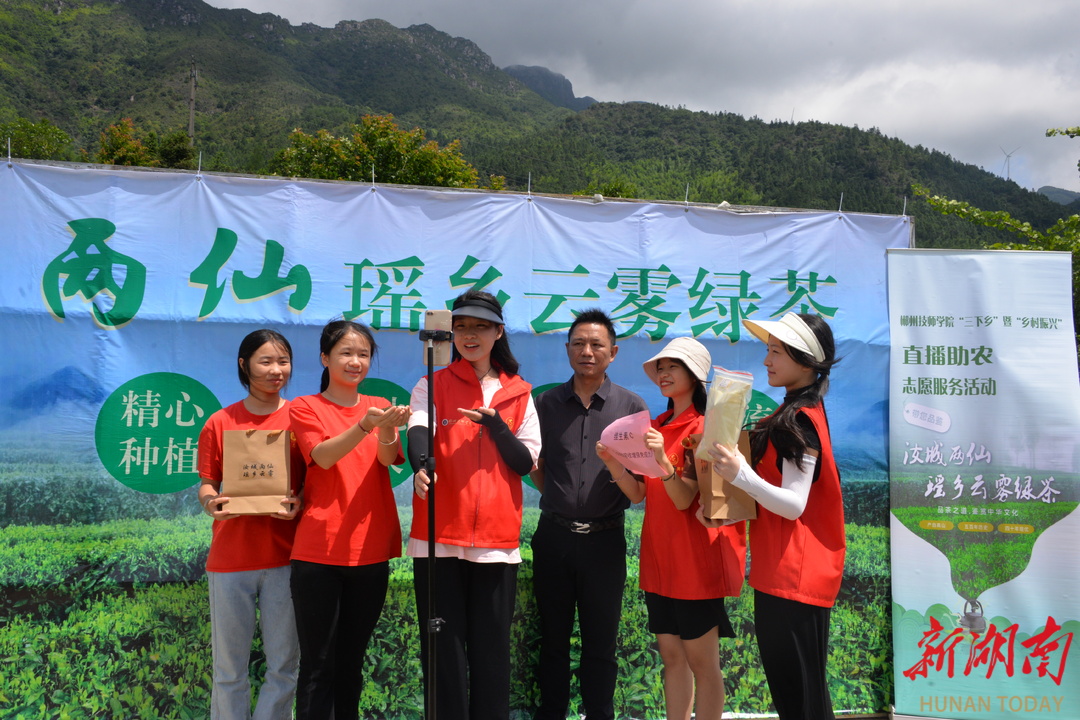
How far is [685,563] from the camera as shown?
8.64 feet

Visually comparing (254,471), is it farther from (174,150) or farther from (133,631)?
(174,150)

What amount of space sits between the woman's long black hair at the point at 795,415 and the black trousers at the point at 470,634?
1.01 metres

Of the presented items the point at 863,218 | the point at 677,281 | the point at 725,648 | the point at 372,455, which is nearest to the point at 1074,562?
the point at 725,648

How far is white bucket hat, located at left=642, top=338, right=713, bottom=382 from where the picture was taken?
2687mm

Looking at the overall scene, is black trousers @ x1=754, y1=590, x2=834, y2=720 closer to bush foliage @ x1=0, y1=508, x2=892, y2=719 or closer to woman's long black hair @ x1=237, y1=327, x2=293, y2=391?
bush foliage @ x1=0, y1=508, x2=892, y2=719

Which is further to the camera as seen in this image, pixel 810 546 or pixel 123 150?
pixel 123 150

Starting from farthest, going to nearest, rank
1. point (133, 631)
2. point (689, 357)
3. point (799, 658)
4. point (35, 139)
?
point (35, 139)
point (133, 631)
point (689, 357)
point (799, 658)

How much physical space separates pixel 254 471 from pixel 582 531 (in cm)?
124

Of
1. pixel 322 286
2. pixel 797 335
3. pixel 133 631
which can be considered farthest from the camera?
pixel 322 286

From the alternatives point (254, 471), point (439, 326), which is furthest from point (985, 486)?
point (254, 471)

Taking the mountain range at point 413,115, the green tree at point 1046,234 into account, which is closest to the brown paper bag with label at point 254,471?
the green tree at point 1046,234

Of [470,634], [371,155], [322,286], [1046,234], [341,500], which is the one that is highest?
[371,155]

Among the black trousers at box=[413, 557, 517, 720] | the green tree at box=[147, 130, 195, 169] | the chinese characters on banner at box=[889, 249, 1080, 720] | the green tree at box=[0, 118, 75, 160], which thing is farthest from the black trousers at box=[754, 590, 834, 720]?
the green tree at box=[0, 118, 75, 160]

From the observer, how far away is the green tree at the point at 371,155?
15211 mm
